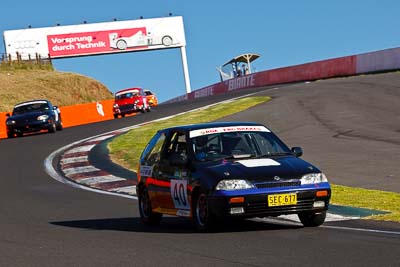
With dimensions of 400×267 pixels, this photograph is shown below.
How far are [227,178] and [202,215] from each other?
59 centimetres

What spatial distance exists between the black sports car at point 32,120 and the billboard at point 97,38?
60053 mm

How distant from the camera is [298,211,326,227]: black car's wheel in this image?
1122 centimetres

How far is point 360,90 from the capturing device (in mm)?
37500

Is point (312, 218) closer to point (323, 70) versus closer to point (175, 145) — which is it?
point (175, 145)

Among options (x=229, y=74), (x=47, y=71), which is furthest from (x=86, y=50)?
(x=229, y=74)

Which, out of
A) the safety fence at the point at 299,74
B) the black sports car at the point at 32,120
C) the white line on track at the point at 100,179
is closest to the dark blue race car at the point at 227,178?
the white line on track at the point at 100,179

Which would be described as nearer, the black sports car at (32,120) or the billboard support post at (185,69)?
the black sports car at (32,120)

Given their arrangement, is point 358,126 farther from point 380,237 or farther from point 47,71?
point 47,71

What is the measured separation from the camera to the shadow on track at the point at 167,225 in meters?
11.5

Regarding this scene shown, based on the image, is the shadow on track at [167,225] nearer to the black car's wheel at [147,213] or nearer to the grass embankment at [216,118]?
the black car's wheel at [147,213]

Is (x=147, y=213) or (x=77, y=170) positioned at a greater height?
(x=147, y=213)

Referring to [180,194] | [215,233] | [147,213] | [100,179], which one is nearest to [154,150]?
[147,213]

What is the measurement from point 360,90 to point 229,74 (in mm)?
36470

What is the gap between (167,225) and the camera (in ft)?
42.1
